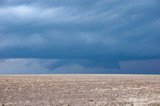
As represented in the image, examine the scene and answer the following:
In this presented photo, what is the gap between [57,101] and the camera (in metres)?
31.2

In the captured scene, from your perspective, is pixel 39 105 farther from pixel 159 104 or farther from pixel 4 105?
pixel 159 104

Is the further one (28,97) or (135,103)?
(28,97)

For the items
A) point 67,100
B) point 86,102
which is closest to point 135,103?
point 86,102

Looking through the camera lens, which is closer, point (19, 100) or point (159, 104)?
point (159, 104)

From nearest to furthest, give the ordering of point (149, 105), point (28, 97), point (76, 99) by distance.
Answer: point (149, 105)
point (76, 99)
point (28, 97)

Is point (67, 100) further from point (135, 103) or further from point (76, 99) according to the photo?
point (135, 103)

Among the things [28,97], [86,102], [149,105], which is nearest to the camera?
[149,105]

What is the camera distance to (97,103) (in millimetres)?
29562

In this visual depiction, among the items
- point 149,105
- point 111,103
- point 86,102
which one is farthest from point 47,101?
point 149,105

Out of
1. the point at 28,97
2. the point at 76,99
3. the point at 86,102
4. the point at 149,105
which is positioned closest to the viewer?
the point at 149,105

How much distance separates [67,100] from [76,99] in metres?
0.98

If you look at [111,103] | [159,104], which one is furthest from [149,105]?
[111,103]

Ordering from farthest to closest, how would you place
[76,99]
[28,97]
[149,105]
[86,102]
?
[28,97], [76,99], [86,102], [149,105]

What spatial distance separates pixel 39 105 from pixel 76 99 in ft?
14.6
